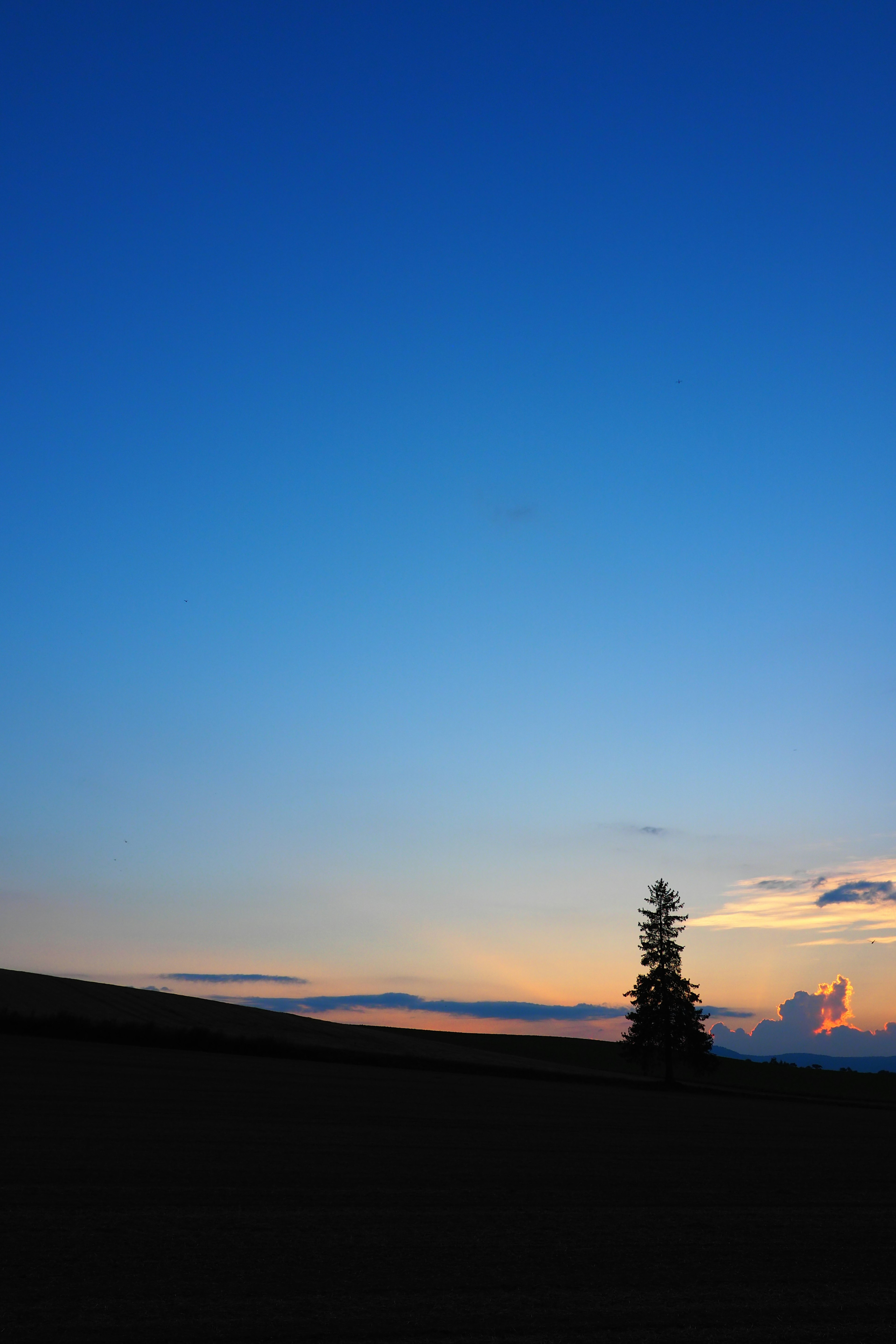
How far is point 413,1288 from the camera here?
997 cm

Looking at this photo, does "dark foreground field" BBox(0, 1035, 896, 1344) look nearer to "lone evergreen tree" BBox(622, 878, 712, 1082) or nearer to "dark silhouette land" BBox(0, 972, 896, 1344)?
"dark silhouette land" BBox(0, 972, 896, 1344)

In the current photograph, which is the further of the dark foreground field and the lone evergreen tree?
the lone evergreen tree

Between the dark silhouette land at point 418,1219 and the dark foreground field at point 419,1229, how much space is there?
47 millimetres

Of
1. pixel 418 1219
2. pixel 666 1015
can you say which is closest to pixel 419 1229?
pixel 418 1219

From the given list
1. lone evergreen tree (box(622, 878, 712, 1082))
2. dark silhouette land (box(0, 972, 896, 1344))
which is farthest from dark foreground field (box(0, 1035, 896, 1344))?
lone evergreen tree (box(622, 878, 712, 1082))

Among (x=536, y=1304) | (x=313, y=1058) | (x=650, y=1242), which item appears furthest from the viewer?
(x=313, y=1058)

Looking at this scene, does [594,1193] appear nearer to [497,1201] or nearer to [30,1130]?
[497,1201]

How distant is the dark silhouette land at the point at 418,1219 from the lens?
30.1 feet

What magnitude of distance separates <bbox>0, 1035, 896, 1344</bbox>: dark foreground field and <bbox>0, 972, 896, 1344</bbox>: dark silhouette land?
5cm

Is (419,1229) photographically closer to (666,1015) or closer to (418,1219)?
(418,1219)

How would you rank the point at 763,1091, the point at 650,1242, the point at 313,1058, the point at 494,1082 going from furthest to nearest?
the point at 763,1091 → the point at 313,1058 → the point at 494,1082 → the point at 650,1242

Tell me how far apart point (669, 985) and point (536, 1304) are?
67182 mm

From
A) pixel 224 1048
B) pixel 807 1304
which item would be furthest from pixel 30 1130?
pixel 224 1048

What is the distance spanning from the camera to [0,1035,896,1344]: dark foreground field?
914cm
